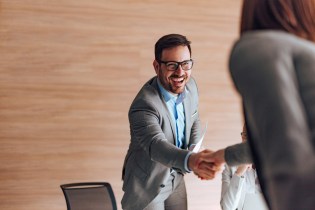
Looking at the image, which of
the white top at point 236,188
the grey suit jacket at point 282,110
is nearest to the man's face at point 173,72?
the white top at point 236,188

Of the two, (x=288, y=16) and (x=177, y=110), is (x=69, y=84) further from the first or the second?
(x=288, y=16)

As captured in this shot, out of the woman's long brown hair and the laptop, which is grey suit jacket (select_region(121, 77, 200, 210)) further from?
the woman's long brown hair

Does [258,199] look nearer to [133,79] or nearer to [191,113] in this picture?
[191,113]

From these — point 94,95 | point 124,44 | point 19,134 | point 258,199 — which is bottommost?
point 258,199

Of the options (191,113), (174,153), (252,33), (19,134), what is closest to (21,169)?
(19,134)

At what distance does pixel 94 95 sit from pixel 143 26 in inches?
28.1

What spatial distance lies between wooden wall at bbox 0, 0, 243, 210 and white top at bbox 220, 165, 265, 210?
116cm

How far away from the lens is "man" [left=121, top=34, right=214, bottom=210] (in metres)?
2.74

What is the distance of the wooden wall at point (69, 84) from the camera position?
4.05 m

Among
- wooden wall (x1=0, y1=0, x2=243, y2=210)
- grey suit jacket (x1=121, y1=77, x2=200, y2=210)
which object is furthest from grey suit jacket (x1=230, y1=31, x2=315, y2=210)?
wooden wall (x1=0, y1=0, x2=243, y2=210)

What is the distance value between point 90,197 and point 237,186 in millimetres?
913

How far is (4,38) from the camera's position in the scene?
4.05 meters

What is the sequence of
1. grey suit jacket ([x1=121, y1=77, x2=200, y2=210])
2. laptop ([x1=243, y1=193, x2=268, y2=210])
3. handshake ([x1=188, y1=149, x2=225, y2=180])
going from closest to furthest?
handshake ([x1=188, y1=149, x2=225, y2=180]), grey suit jacket ([x1=121, y1=77, x2=200, y2=210]), laptop ([x1=243, y1=193, x2=268, y2=210])

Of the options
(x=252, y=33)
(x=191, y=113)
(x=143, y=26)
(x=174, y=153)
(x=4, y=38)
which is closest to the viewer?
(x=252, y=33)
